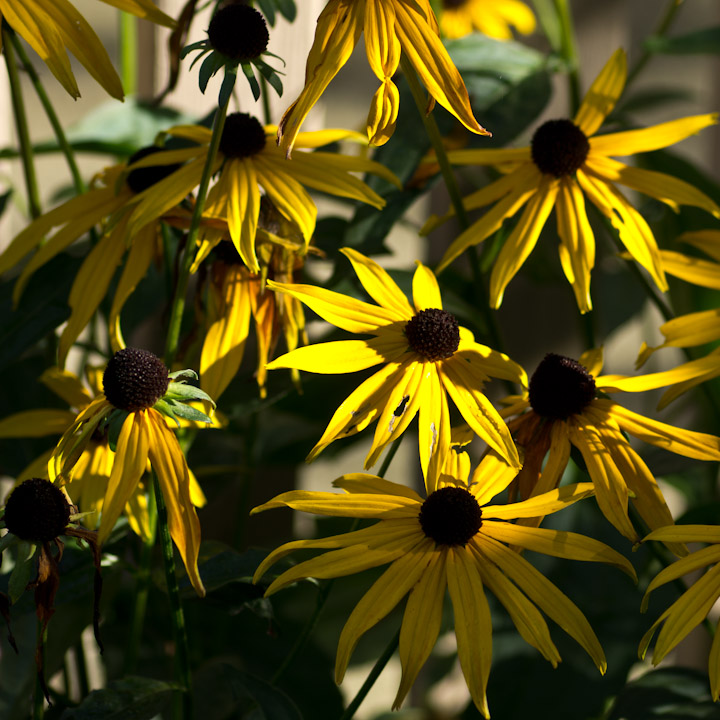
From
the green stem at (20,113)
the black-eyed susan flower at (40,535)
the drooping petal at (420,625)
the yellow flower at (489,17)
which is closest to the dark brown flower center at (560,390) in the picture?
the drooping petal at (420,625)

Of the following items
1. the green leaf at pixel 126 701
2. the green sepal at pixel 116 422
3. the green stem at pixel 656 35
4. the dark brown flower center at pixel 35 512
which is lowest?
the green leaf at pixel 126 701

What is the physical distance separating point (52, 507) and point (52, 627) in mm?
195

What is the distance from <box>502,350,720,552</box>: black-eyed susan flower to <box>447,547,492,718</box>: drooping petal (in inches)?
2.3

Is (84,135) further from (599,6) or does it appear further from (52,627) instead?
(599,6)

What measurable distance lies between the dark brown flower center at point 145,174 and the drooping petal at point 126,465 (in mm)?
171

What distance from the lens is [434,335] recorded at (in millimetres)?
417

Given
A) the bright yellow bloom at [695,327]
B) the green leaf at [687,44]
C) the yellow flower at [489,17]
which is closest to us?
the bright yellow bloom at [695,327]

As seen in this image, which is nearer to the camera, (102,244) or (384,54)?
(384,54)

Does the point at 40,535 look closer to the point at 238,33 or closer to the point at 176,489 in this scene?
the point at 176,489

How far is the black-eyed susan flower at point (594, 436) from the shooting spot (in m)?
0.41

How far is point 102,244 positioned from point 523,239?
8.9 inches

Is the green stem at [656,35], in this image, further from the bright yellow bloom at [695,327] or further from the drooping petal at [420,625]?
the drooping petal at [420,625]

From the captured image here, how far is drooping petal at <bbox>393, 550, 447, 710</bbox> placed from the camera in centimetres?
35

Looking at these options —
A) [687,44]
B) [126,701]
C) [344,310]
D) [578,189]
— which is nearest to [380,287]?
[344,310]
